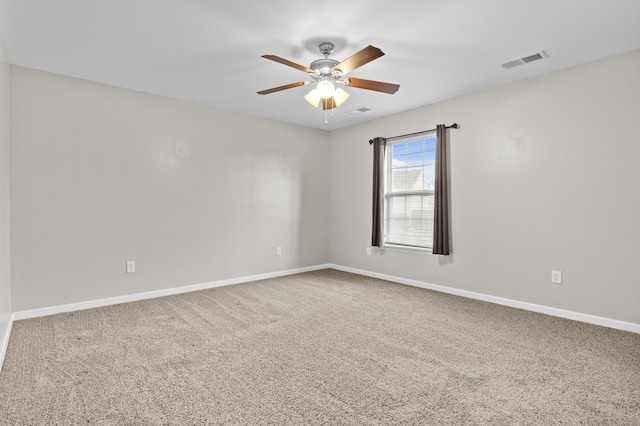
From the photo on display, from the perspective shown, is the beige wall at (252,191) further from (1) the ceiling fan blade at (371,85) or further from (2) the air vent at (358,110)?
(1) the ceiling fan blade at (371,85)

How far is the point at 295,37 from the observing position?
2.79 meters

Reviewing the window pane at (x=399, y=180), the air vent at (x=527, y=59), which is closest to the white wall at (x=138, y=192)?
the window pane at (x=399, y=180)

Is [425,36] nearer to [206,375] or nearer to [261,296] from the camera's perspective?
[206,375]

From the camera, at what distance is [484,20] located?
2.54m

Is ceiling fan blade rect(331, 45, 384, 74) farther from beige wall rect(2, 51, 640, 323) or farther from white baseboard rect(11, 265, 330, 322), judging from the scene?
white baseboard rect(11, 265, 330, 322)

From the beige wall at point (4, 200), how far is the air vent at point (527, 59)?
438cm

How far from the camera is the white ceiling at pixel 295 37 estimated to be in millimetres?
2379

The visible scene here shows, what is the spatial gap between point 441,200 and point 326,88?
2.22 metres

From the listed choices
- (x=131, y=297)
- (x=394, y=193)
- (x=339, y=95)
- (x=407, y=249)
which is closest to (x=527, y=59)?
(x=339, y=95)

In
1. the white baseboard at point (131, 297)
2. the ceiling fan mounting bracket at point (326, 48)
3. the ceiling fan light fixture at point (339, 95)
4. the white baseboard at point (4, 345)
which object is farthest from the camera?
the white baseboard at point (131, 297)

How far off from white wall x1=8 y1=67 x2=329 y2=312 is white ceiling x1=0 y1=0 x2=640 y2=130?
0.40 meters

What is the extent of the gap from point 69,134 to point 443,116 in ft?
14.1

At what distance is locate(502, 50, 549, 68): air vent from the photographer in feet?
10.1

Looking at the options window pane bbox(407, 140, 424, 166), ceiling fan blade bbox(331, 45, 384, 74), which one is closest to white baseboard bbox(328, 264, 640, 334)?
window pane bbox(407, 140, 424, 166)
